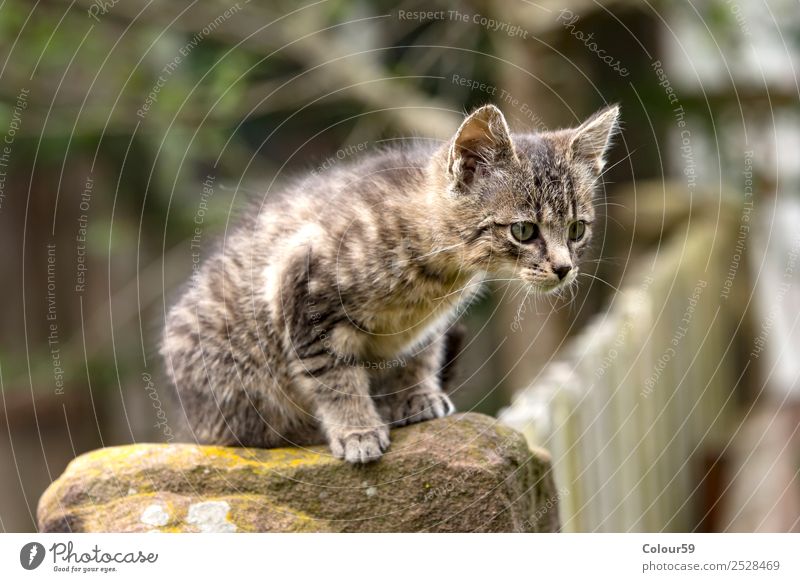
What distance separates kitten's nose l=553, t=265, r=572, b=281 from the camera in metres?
4.56

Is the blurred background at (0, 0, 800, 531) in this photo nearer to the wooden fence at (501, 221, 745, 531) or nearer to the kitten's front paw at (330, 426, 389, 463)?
the wooden fence at (501, 221, 745, 531)

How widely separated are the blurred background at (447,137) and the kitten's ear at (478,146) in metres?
1.58

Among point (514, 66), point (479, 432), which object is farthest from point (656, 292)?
point (479, 432)

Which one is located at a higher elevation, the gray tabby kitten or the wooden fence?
the gray tabby kitten

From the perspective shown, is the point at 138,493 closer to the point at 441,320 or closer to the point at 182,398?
the point at 182,398

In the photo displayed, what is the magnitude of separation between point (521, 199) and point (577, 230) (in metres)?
0.37

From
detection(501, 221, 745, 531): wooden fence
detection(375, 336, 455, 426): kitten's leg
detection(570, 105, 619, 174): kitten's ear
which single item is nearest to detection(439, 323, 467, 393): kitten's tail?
detection(375, 336, 455, 426): kitten's leg

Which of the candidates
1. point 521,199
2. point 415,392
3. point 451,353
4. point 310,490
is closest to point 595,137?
point 521,199

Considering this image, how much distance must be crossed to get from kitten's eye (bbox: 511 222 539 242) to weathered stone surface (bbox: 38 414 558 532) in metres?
0.92

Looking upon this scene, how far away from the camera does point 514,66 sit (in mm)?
8586

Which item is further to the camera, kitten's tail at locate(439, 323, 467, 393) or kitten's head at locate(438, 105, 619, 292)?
kitten's tail at locate(439, 323, 467, 393)

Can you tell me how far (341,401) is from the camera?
15.9 ft

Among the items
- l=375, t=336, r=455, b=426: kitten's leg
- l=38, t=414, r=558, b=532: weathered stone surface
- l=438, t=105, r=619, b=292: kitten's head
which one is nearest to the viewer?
l=38, t=414, r=558, b=532: weathered stone surface
